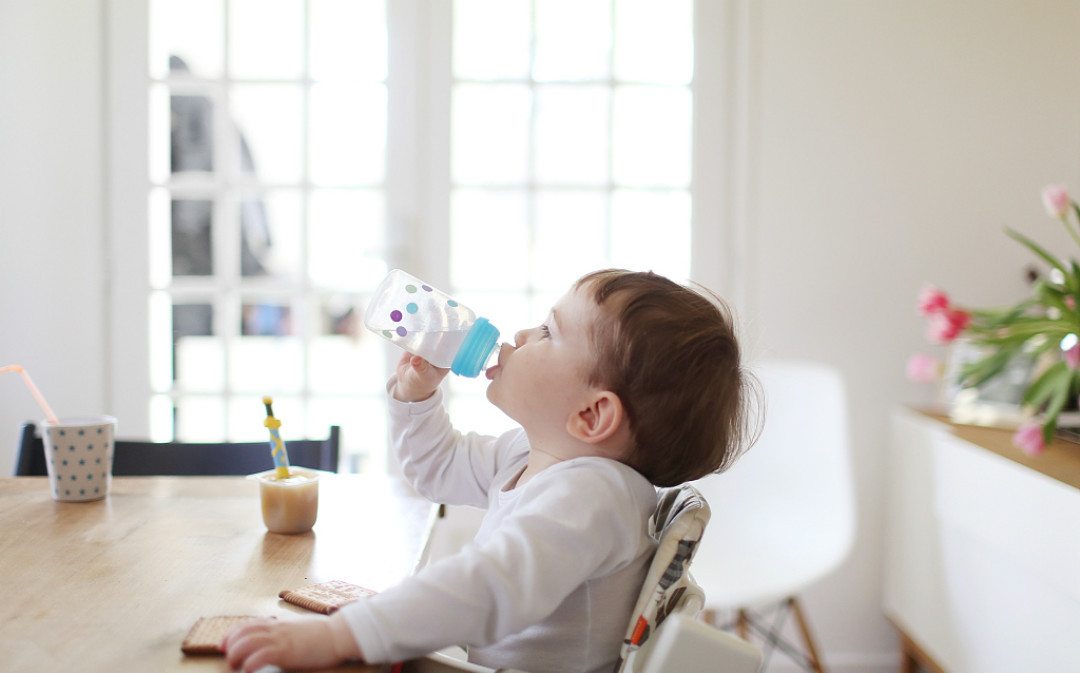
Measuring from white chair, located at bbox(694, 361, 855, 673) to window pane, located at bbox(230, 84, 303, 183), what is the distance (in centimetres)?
152

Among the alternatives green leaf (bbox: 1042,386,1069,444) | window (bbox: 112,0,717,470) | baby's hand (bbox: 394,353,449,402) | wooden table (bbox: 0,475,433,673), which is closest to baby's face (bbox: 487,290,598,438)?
baby's hand (bbox: 394,353,449,402)

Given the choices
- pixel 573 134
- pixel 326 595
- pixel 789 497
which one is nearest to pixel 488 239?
pixel 573 134

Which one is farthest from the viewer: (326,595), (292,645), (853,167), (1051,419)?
(853,167)

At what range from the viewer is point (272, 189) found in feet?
8.30

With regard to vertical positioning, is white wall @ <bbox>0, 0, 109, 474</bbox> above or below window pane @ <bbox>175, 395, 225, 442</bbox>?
above

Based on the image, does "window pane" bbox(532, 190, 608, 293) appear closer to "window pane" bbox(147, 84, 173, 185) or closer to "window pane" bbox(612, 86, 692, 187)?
"window pane" bbox(612, 86, 692, 187)

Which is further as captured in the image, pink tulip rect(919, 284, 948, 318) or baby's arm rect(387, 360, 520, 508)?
pink tulip rect(919, 284, 948, 318)

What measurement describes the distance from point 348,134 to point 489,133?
425 millimetres

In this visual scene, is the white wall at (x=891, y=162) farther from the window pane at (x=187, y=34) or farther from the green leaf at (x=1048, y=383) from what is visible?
the window pane at (x=187, y=34)

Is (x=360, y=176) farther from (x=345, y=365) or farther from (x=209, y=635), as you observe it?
(x=209, y=635)

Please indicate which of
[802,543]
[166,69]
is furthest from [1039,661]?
[166,69]

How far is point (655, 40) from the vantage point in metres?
2.51

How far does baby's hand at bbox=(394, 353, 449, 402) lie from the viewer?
114cm

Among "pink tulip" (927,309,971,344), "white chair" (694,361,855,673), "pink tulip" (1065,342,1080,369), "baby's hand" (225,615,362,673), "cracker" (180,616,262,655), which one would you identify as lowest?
"white chair" (694,361,855,673)
